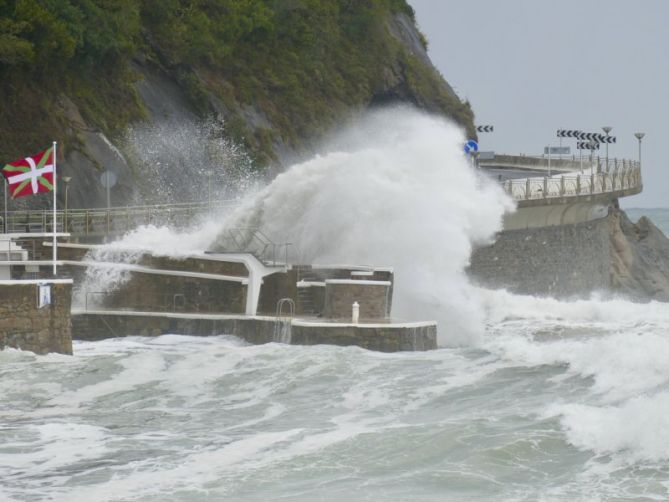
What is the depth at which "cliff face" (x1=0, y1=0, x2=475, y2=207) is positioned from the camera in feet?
140

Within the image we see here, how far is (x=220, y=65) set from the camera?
53.9 m

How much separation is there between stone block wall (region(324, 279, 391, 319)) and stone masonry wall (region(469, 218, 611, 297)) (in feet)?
52.6

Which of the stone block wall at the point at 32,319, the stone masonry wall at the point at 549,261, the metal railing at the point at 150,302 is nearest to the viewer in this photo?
the stone block wall at the point at 32,319

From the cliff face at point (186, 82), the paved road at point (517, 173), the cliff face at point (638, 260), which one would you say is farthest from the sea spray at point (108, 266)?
the paved road at point (517, 173)

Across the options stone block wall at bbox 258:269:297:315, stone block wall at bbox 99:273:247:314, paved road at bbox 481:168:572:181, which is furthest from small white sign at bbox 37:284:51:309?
paved road at bbox 481:168:572:181

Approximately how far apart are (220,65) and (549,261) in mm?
12750

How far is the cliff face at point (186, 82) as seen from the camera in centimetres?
4272

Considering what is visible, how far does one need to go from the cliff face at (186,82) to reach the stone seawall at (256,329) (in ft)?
36.3

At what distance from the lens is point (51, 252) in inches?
1225

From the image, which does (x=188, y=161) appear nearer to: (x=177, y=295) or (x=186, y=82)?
(x=186, y=82)

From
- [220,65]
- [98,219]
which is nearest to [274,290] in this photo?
[98,219]

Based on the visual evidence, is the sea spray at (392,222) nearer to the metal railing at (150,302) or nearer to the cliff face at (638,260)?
the metal railing at (150,302)

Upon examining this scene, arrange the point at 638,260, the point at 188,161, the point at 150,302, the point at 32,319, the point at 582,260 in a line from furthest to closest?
1. the point at 638,260
2. the point at 582,260
3. the point at 188,161
4. the point at 150,302
5. the point at 32,319

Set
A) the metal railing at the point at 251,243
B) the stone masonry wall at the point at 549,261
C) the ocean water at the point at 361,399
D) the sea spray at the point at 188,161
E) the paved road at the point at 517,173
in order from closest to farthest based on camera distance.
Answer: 1. the ocean water at the point at 361,399
2. the metal railing at the point at 251,243
3. the sea spray at the point at 188,161
4. the stone masonry wall at the point at 549,261
5. the paved road at the point at 517,173
